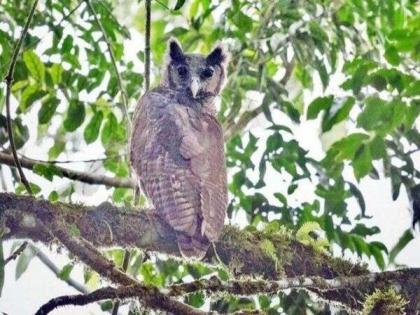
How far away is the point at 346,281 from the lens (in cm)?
148

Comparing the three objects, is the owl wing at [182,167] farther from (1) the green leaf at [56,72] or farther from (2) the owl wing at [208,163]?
(1) the green leaf at [56,72]

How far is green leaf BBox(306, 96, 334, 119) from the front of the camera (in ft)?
5.34

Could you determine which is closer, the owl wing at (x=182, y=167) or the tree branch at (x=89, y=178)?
the owl wing at (x=182, y=167)

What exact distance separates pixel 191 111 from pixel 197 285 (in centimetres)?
77

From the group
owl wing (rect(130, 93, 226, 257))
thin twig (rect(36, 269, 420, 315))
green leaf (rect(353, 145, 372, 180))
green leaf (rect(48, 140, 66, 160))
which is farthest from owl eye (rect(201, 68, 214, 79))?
thin twig (rect(36, 269, 420, 315))

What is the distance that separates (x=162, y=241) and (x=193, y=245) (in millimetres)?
64

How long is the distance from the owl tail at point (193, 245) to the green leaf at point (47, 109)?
0.68 metres

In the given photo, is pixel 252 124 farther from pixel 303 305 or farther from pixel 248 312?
pixel 248 312

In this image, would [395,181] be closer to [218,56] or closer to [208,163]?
[208,163]

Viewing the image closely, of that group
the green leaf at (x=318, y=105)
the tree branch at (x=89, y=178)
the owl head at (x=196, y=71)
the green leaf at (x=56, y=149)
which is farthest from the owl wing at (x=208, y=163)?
the green leaf at (x=56, y=149)

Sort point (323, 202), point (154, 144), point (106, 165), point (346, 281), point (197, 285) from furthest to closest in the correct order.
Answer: point (106, 165), point (323, 202), point (154, 144), point (346, 281), point (197, 285)

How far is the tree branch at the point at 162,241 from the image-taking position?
1292 mm

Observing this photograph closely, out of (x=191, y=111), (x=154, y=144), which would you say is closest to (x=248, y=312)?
(x=154, y=144)

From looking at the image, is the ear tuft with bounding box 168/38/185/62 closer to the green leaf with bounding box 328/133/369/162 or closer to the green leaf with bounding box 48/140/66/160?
the green leaf with bounding box 48/140/66/160
